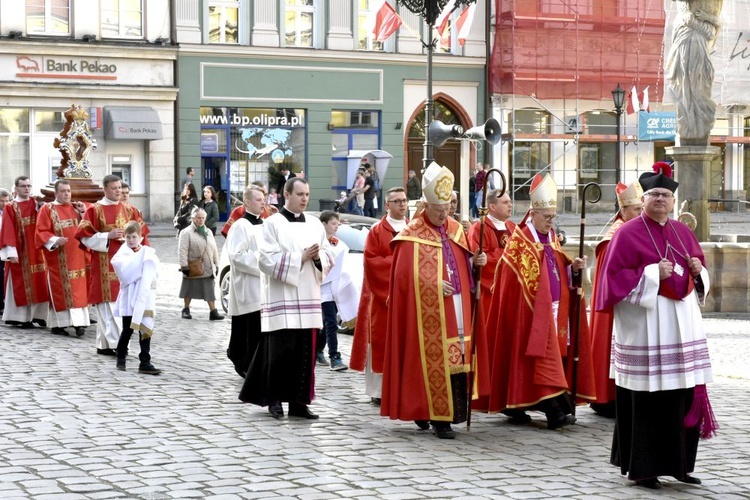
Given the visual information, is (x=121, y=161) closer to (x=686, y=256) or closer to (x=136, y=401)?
(x=136, y=401)

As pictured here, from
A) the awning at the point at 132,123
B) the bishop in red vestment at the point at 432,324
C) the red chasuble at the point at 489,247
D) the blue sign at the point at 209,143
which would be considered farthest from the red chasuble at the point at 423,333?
the blue sign at the point at 209,143

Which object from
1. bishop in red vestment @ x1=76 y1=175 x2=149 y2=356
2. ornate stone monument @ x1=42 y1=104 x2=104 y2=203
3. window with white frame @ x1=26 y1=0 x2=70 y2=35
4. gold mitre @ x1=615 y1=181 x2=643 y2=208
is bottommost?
bishop in red vestment @ x1=76 y1=175 x2=149 y2=356

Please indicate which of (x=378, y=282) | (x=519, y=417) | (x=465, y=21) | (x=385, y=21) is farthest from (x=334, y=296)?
(x=385, y=21)

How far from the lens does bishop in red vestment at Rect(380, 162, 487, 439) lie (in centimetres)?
945

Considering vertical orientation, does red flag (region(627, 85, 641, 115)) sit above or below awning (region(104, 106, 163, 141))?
above

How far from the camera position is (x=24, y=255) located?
A: 54.7ft

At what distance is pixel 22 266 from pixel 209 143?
20.3 metres

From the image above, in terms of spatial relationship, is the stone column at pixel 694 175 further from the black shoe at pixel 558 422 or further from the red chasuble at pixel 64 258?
the black shoe at pixel 558 422

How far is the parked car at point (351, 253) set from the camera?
49.4 ft

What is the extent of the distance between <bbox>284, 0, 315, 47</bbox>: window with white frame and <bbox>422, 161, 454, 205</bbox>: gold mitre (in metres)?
28.4

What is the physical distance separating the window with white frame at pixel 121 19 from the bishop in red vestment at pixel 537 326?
87.2 feet

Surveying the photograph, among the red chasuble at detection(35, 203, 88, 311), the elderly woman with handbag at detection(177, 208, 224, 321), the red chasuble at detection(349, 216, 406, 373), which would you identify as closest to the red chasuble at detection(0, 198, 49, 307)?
the red chasuble at detection(35, 203, 88, 311)

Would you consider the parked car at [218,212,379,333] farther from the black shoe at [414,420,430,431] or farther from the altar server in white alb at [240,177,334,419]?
the black shoe at [414,420,430,431]

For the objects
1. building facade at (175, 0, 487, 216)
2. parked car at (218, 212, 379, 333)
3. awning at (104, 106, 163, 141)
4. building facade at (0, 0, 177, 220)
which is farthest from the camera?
building facade at (175, 0, 487, 216)
